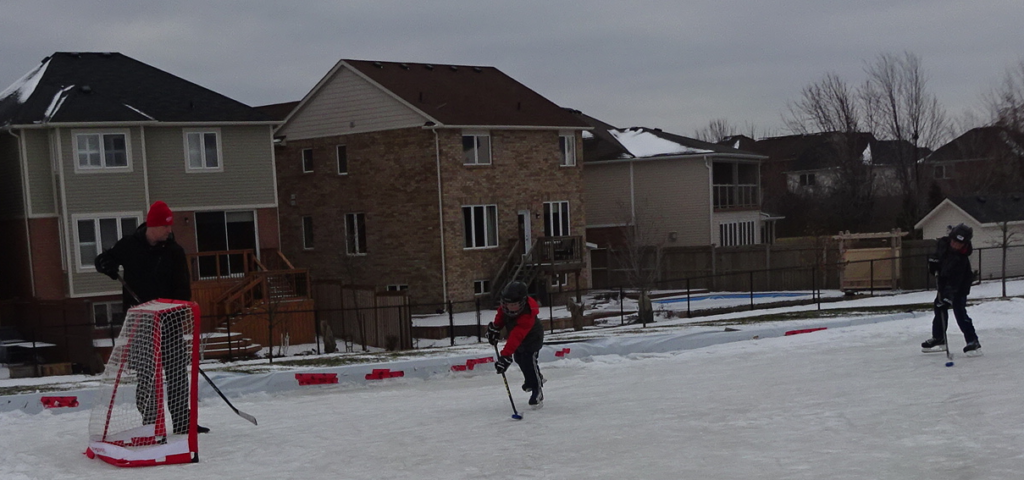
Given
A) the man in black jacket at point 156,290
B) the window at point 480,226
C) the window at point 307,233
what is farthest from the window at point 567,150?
the man in black jacket at point 156,290

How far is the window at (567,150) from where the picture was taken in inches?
1481

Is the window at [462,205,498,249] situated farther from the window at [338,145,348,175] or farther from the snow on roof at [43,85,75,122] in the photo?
the snow on roof at [43,85,75,122]

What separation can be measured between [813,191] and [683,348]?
48.4 m

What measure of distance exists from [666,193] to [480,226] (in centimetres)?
1254

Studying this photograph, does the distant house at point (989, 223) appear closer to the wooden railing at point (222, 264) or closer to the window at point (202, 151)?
the wooden railing at point (222, 264)

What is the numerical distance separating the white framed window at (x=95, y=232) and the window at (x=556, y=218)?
14719 mm

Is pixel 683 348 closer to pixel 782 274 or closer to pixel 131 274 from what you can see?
pixel 131 274

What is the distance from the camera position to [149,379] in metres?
8.51

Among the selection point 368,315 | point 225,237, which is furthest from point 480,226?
point 368,315

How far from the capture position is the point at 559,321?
27906mm

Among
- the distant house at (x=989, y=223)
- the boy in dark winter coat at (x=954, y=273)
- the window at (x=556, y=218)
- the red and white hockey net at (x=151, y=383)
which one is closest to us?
the red and white hockey net at (x=151, y=383)

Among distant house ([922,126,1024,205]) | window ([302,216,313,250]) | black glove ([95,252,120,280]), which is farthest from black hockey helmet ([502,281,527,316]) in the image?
distant house ([922,126,1024,205])

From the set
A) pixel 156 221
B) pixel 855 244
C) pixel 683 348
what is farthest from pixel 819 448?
pixel 855 244

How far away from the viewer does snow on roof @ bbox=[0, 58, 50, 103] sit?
28483mm
